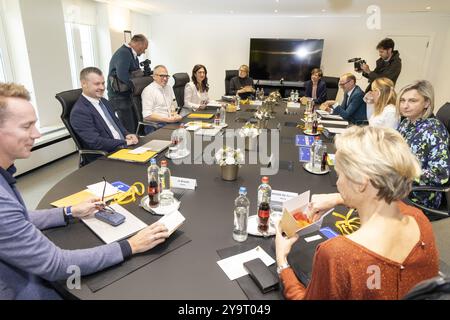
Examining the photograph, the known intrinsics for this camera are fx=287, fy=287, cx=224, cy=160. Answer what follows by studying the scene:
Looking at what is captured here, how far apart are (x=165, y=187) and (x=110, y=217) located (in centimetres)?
40

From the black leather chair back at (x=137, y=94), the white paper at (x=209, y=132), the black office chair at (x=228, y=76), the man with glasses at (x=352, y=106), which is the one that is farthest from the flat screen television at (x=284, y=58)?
the white paper at (x=209, y=132)

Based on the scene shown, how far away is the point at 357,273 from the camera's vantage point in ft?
2.43

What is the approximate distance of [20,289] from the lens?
93 centimetres

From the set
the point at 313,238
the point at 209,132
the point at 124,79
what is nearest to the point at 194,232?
the point at 313,238

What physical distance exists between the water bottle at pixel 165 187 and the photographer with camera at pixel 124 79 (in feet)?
7.56

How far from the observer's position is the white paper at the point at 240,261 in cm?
96

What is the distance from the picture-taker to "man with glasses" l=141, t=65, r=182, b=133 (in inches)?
132

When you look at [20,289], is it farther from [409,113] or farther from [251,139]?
[409,113]

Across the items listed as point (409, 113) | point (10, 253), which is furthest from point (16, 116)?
point (409, 113)

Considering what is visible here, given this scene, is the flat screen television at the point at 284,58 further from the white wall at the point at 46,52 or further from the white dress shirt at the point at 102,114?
the white dress shirt at the point at 102,114

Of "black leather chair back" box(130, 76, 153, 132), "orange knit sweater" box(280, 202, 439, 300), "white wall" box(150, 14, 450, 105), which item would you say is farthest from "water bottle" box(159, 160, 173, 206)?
"white wall" box(150, 14, 450, 105)
